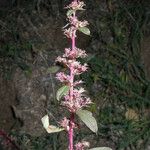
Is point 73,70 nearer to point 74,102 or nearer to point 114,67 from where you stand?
point 74,102

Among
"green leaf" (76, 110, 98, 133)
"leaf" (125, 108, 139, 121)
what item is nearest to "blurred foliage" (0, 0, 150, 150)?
"leaf" (125, 108, 139, 121)

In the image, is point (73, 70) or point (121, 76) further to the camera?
point (121, 76)

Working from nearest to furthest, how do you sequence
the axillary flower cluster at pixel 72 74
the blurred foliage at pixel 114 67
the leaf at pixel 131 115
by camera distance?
the axillary flower cluster at pixel 72 74, the blurred foliage at pixel 114 67, the leaf at pixel 131 115

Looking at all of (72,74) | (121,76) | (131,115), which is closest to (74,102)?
(72,74)

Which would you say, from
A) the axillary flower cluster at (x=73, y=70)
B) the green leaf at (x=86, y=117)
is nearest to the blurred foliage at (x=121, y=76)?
the green leaf at (x=86, y=117)

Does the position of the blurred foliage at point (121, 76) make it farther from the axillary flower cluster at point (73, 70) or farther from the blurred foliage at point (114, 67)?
the axillary flower cluster at point (73, 70)

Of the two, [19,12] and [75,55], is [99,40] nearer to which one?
[19,12]

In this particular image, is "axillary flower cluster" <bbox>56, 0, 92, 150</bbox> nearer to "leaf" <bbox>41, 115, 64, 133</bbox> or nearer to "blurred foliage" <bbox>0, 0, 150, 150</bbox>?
"leaf" <bbox>41, 115, 64, 133</bbox>

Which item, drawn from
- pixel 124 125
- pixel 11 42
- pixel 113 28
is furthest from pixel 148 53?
pixel 11 42
